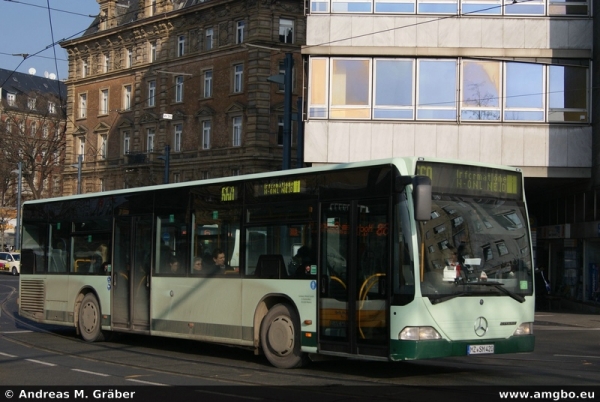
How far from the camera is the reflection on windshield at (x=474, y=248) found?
11031 mm

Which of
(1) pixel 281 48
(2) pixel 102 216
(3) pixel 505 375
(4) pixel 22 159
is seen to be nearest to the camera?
(3) pixel 505 375

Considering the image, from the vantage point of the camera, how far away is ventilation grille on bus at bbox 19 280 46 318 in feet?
61.5

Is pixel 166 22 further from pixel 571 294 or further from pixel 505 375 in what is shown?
pixel 505 375

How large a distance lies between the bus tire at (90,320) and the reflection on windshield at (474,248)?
8.13 meters

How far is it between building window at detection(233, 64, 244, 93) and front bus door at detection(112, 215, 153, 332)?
4459 cm

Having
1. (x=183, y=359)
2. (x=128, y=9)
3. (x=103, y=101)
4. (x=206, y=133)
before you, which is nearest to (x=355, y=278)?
(x=183, y=359)

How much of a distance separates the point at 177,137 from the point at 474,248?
55.6 meters

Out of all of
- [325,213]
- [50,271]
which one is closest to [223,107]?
[50,271]

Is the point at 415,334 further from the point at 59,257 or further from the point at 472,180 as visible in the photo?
the point at 59,257

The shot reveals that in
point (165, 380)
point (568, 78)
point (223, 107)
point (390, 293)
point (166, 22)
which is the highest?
point (166, 22)

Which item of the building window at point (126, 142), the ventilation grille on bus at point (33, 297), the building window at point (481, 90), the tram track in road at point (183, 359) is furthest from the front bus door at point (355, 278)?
the building window at point (126, 142)

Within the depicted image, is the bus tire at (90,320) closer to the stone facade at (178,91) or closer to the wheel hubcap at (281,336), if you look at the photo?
the wheel hubcap at (281,336)

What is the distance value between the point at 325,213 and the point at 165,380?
304cm

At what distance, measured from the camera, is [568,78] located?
28.5m
